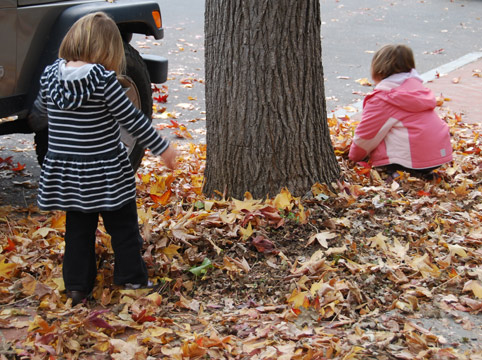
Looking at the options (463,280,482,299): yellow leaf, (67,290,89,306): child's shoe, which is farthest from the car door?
(463,280,482,299): yellow leaf

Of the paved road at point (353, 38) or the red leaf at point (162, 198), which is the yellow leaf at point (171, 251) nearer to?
the red leaf at point (162, 198)

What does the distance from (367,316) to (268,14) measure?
70.7 inches

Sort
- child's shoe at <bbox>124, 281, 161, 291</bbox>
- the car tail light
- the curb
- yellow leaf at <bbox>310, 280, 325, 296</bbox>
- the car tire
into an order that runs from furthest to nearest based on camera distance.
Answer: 1. the curb
2. the car tail light
3. the car tire
4. child's shoe at <bbox>124, 281, 161, 291</bbox>
5. yellow leaf at <bbox>310, 280, 325, 296</bbox>

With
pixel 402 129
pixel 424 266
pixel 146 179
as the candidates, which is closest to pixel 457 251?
pixel 424 266

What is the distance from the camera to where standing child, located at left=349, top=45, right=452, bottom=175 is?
14.9ft

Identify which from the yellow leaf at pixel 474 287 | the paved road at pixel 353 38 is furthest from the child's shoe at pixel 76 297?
the paved road at pixel 353 38

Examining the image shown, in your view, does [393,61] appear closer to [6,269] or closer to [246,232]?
[246,232]

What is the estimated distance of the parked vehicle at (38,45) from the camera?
12.5 feet

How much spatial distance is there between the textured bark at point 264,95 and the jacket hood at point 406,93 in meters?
0.91

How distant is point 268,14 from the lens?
3588 mm

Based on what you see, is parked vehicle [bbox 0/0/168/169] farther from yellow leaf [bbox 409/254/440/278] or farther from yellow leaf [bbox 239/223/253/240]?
yellow leaf [bbox 409/254/440/278]

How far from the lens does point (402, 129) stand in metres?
4.63

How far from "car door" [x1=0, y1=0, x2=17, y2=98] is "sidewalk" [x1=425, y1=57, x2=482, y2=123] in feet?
15.3

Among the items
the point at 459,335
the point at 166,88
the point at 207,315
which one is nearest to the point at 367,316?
the point at 459,335
